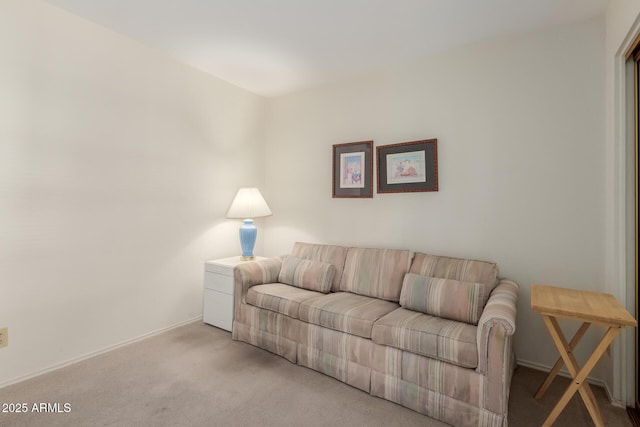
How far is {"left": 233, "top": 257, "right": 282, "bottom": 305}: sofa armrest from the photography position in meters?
2.83

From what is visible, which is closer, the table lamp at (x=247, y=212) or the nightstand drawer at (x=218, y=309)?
the nightstand drawer at (x=218, y=309)

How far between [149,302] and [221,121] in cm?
197

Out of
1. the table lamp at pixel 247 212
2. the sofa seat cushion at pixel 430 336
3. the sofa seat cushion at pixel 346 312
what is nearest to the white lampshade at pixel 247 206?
the table lamp at pixel 247 212

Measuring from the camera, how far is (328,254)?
10.1ft

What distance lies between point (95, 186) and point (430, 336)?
8.70 feet

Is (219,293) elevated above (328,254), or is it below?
below

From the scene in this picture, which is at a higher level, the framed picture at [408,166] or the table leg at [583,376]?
the framed picture at [408,166]

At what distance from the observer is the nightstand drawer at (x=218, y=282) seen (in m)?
2.96

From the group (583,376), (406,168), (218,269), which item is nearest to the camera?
(583,376)

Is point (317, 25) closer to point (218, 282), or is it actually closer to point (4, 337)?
point (218, 282)

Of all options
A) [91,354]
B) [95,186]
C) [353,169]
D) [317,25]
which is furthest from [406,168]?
[91,354]

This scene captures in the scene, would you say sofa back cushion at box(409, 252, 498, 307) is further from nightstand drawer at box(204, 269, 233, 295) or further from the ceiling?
the ceiling

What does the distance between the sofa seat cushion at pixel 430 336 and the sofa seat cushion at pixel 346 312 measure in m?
0.09

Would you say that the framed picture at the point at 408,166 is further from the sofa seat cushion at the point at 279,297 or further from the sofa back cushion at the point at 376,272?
the sofa seat cushion at the point at 279,297
